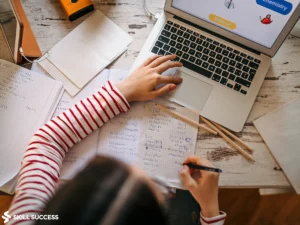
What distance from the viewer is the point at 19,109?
761 mm

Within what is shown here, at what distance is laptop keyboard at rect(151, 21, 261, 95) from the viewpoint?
792 mm

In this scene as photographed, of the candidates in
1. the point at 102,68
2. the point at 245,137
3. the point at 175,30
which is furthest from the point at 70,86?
the point at 245,137

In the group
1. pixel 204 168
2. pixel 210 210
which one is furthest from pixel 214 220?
pixel 204 168

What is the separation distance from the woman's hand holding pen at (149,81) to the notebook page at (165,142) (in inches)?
1.5

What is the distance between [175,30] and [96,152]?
1.27 ft

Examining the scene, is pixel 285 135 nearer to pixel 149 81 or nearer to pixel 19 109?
pixel 149 81

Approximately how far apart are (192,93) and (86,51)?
31cm

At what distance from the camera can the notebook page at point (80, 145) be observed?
2.35ft

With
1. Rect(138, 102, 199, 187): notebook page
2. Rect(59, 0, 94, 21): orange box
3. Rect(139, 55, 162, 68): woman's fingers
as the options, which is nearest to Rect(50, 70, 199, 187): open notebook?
Rect(138, 102, 199, 187): notebook page

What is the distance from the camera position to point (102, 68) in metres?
0.81

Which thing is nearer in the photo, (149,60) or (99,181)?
(99,181)

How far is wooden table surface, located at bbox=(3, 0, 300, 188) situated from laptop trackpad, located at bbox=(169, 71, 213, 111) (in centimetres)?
8

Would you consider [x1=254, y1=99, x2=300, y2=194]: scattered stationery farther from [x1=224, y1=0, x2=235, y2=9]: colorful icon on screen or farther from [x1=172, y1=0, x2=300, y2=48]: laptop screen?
[x1=224, y1=0, x2=235, y2=9]: colorful icon on screen

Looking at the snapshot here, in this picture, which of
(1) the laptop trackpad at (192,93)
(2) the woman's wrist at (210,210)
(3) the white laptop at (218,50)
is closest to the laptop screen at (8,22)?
(3) the white laptop at (218,50)
